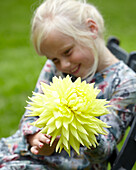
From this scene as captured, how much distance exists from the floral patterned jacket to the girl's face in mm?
117

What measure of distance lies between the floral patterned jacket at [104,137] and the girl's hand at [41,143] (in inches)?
2.0

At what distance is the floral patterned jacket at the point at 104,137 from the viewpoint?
1417 millimetres

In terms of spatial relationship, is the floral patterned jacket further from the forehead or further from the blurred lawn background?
the blurred lawn background

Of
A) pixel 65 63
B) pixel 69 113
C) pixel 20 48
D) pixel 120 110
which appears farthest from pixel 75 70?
pixel 20 48

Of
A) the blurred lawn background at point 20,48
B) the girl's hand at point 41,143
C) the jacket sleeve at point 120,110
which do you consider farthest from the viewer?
the blurred lawn background at point 20,48

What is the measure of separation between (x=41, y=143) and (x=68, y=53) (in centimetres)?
59

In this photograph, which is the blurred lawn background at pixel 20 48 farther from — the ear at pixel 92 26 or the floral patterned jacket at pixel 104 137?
the floral patterned jacket at pixel 104 137

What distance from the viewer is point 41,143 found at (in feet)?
3.92

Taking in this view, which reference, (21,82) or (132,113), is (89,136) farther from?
(21,82)

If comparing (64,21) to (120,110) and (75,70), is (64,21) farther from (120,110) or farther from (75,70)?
(120,110)

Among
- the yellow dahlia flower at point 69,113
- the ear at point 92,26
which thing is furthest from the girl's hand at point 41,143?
the ear at point 92,26

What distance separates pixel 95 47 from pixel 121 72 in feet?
0.75

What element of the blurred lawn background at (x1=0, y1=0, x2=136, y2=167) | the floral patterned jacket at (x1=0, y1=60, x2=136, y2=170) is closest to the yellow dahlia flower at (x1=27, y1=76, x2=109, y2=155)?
the floral patterned jacket at (x1=0, y1=60, x2=136, y2=170)

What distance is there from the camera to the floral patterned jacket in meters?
1.42
